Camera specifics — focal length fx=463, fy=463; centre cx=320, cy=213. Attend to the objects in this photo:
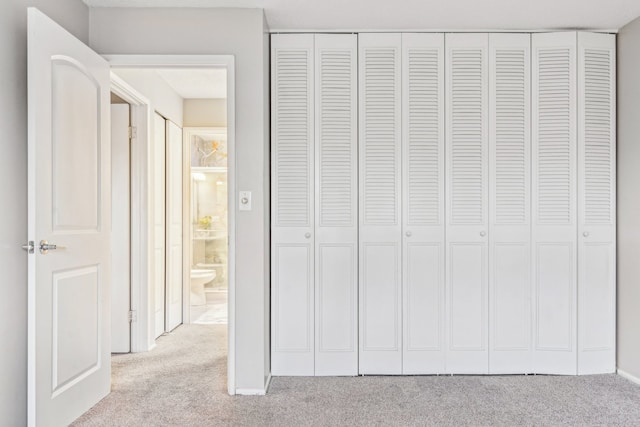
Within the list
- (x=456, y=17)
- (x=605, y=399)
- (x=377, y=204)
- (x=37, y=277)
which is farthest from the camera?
(x=377, y=204)

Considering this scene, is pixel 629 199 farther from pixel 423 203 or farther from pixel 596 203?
pixel 423 203

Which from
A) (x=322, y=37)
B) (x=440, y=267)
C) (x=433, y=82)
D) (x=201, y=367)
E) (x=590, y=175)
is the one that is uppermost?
(x=322, y=37)

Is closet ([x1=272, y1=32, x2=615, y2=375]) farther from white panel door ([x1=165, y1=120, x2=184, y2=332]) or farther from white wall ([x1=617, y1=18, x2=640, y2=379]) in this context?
white panel door ([x1=165, y1=120, x2=184, y2=332])

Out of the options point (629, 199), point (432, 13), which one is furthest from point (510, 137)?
point (432, 13)

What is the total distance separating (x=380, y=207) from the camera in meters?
3.21

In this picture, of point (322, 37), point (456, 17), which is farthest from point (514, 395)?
point (322, 37)

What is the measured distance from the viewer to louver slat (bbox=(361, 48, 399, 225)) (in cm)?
321

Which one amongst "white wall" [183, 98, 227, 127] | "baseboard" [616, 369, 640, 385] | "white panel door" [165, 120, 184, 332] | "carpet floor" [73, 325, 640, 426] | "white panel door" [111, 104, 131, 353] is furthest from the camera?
"white wall" [183, 98, 227, 127]

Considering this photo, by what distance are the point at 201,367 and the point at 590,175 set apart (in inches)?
121

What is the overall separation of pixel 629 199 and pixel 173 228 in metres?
3.90

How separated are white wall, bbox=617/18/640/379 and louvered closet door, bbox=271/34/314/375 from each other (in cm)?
213

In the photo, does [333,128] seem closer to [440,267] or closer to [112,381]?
[440,267]

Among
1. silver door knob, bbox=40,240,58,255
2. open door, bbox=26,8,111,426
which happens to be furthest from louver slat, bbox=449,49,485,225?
silver door knob, bbox=40,240,58,255

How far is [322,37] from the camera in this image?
3.20 m
